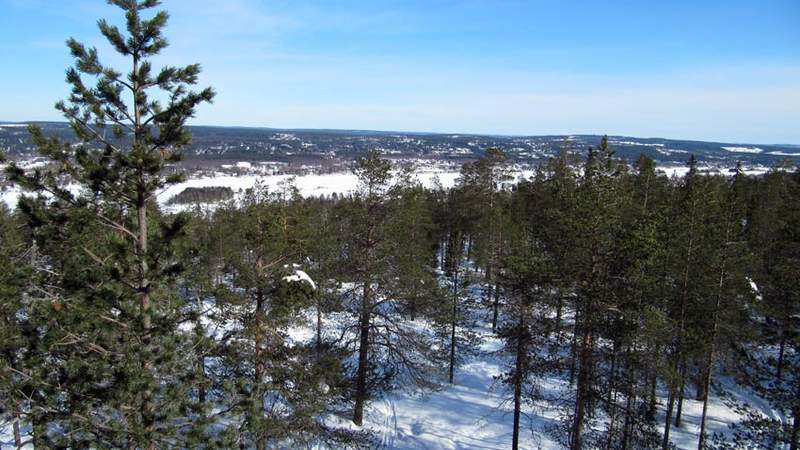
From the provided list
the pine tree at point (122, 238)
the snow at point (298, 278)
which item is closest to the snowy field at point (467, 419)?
the snow at point (298, 278)

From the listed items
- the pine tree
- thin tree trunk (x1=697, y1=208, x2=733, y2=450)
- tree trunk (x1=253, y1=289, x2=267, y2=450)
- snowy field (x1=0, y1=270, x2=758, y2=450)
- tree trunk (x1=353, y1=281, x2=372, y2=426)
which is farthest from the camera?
snowy field (x1=0, y1=270, x2=758, y2=450)

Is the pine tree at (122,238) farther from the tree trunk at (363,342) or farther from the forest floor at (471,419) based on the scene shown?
the forest floor at (471,419)

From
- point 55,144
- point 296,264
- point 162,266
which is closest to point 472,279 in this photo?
point 296,264

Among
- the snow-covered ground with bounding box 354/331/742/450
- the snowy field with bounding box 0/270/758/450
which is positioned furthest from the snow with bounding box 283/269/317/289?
the snow-covered ground with bounding box 354/331/742/450

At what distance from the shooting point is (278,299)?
1022cm

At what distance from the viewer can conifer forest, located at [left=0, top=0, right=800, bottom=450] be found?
249 inches

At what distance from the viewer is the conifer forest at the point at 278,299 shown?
20.8 ft

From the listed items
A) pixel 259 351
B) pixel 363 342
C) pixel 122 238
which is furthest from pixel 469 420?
pixel 122 238

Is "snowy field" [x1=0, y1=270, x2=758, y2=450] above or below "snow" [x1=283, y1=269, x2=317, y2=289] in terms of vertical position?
below

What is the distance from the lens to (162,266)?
6.89 metres

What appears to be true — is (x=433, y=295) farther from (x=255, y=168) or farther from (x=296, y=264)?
(x=255, y=168)

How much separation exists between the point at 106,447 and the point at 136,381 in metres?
0.84

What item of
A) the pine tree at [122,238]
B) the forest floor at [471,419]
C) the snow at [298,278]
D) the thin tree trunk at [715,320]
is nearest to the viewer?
the pine tree at [122,238]

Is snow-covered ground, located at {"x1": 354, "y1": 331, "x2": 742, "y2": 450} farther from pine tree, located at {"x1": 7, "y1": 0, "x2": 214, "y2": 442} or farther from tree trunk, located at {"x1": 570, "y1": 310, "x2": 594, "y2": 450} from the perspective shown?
pine tree, located at {"x1": 7, "y1": 0, "x2": 214, "y2": 442}
